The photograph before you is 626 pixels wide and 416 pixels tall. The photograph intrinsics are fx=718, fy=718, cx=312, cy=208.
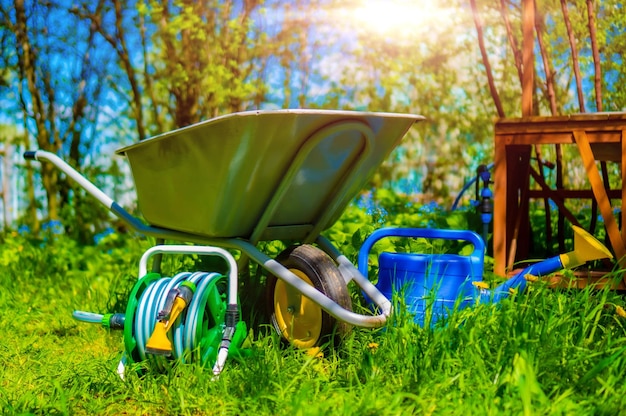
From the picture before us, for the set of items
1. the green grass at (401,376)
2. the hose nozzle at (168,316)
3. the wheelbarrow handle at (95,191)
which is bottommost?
the green grass at (401,376)

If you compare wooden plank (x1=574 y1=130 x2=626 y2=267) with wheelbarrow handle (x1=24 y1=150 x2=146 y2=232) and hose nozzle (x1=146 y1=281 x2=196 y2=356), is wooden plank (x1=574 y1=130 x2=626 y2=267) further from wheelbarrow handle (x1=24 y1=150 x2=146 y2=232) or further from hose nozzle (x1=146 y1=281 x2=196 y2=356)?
wheelbarrow handle (x1=24 y1=150 x2=146 y2=232)

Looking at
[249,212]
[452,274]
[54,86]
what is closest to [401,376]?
[452,274]

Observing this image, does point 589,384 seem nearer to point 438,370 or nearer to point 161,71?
point 438,370

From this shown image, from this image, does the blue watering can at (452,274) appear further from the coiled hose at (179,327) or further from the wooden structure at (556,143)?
the coiled hose at (179,327)

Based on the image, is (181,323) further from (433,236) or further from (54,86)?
(54,86)

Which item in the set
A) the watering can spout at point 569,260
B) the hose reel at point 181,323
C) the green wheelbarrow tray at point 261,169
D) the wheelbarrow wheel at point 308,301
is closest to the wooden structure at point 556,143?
the watering can spout at point 569,260

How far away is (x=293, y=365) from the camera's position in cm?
196

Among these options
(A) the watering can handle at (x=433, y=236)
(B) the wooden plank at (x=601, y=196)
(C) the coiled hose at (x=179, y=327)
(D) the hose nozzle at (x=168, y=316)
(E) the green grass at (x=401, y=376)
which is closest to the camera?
(E) the green grass at (x=401, y=376)

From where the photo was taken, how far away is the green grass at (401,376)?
1.59 m

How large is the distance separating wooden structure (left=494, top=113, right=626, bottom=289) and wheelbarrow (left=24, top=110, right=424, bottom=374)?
610 mm

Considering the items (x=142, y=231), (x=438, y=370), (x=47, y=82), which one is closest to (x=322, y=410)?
(x=438, y=370)

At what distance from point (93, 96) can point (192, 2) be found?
40.0 inches

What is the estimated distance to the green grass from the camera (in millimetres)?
1590

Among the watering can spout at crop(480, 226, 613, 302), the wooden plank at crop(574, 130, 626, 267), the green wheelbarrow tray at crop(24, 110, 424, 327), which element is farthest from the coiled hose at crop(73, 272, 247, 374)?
the wooden plank at crop(574, 130, 626, 267)
